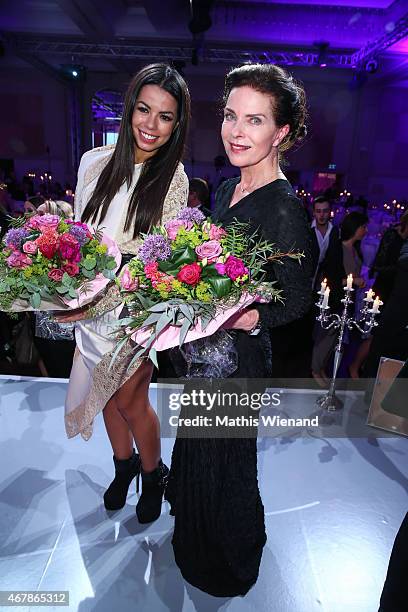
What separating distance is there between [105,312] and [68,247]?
1.42 ft

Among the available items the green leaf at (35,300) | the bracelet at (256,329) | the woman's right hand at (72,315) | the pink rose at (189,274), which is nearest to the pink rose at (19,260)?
the green leaf at (35,300)

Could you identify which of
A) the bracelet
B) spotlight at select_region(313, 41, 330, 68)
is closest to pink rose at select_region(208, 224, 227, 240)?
the bracelet

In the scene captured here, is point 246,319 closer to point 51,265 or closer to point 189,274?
point 189,274

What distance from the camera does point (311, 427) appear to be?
2848mm

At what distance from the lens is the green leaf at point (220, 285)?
1.18 metres

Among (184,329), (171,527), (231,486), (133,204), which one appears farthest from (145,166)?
(171,527)

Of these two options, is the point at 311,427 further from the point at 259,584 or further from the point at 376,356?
the point at 259,584

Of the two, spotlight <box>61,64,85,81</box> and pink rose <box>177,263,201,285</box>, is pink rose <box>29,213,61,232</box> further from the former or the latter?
spotlight <box>61,64,85,81</box>

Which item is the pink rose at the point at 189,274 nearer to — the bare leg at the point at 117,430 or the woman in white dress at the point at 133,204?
the woman in white dress at the point at 133,204

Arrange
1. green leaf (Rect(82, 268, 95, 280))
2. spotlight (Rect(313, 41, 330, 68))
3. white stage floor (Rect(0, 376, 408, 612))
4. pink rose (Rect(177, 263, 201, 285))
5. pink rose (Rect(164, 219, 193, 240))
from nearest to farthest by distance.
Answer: pink rose (Rect(177, 263, 201, 285)), pink rose (Rect(164, 219, 193, 240)), green leaf (Rect(82, 268, 95, 280)), white stage floor (Rect(0, 376, 408, 612)), spotlight (Rect(313, 41, 330, 68))

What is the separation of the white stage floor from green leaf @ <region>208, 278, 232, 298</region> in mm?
1275

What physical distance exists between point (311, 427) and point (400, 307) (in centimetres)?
104

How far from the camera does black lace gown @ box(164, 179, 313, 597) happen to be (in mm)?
1466

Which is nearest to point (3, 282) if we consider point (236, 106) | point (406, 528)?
point (236, 106)
